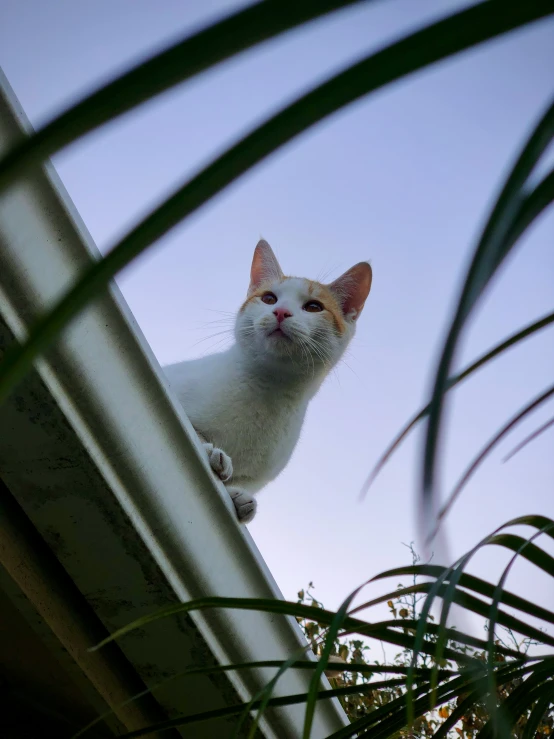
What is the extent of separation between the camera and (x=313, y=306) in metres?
2.55

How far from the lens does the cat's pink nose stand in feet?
7.65

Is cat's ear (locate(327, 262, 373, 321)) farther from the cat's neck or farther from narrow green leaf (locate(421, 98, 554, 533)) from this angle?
narrow green leaf (locate(421, 98, 554, 533))

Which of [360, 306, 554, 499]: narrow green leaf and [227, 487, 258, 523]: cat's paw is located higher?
[227, 487, 258, 523]: cat's paw

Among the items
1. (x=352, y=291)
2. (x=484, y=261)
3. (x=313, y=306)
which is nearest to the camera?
(x=484, y=261)

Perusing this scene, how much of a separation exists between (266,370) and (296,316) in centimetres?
23

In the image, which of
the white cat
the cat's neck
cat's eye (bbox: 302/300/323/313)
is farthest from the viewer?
cat's eye (bbox: 302/300/323/313)

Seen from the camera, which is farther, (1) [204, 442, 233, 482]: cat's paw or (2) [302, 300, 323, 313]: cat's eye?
(2) [302, 300, 323, 313]: cat's eye

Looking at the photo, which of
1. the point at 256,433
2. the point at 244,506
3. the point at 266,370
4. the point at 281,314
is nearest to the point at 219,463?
the point at 244,506

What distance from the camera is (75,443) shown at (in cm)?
100

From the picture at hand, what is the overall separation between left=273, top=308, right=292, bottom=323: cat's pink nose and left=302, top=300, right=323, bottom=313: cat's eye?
0.18 meters

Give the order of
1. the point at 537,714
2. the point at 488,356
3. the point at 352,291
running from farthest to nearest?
the point at 352,291
the point at 537,714
the point at 488,356

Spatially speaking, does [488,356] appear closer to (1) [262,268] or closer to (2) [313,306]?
(2) [313,306]

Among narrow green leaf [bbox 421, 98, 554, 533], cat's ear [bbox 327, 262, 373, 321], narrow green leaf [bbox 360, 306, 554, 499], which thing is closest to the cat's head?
cat's ear [bbox 327, 262, 373, 321]

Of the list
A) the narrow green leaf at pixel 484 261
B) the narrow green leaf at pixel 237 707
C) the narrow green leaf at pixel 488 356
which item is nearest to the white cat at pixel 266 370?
the narrow green leaf at pixel 237 707
